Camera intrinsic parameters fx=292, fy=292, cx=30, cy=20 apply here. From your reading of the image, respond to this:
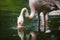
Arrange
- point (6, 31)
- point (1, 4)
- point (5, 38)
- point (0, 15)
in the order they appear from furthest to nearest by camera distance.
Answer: point (1, 4) → point (0, 15) → point (6, 31) → point (5, 38)

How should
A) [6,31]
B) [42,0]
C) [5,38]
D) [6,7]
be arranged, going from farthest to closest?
[6,7]
[42,0]
[6,31]
[5,38]

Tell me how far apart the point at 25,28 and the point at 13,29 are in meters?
0.32

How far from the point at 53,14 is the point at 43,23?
19.7 inches

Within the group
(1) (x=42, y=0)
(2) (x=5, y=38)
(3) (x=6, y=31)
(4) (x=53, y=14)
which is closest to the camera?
(2) (x=5, y=38)

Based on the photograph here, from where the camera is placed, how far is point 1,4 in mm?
9812

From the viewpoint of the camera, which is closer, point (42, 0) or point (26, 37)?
point (26, 37)

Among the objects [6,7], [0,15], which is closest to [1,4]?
[6,7]

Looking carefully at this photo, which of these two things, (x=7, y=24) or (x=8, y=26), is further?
(x=7, y=24)

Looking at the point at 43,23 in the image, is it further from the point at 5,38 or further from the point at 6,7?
the point at 6,7

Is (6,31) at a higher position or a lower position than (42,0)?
lower

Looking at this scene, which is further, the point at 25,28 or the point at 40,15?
the point at 40,15

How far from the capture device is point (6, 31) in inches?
244

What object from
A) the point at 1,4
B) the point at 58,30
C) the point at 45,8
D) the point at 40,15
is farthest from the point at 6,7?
the point at 58,30

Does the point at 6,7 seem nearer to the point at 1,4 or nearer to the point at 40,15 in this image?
the point at 1,4
